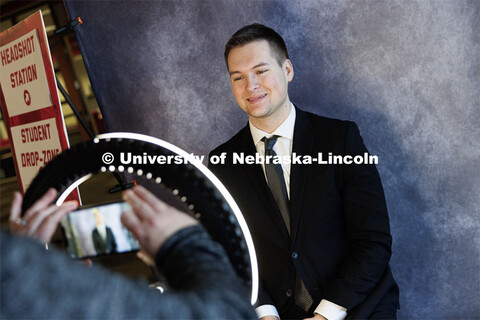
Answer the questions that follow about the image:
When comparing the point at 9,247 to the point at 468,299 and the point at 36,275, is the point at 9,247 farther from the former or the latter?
the point at 468,299

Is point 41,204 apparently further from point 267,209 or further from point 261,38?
point 261,38

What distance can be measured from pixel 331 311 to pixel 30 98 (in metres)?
2.30

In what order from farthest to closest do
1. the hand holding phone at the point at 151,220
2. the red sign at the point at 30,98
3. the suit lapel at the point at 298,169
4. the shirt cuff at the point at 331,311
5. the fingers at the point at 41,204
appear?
the red sign at the point at 30,98, the suit lapel at the point at 298,169, the shirt cuff at the point at 331,311, the fingers at the point at 41,204, the hand holding phone at the point at 151,220

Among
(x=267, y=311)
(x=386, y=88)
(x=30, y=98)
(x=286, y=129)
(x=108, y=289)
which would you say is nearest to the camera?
(x=108, y=289)

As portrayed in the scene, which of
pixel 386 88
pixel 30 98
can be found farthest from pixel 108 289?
pixel 30 98

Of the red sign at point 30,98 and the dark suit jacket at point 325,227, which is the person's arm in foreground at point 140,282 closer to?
the dark suit jacket at point 325,227

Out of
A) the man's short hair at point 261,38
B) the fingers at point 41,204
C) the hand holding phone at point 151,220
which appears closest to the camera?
the hand holding phone at point 151,220

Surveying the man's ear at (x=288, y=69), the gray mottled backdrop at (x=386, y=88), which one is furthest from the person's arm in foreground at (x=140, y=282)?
the gray mottled backdrop at (x=386, y=88)

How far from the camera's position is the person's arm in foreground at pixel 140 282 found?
386 millimetres

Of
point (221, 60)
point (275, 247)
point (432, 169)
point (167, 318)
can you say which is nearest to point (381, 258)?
point (275, 247)

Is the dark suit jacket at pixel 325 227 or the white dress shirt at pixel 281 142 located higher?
the white dress shirt at pixel 281 142

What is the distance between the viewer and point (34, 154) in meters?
2.88

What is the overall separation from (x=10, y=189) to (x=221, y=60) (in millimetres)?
8708

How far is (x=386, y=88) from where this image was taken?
1867 mm
